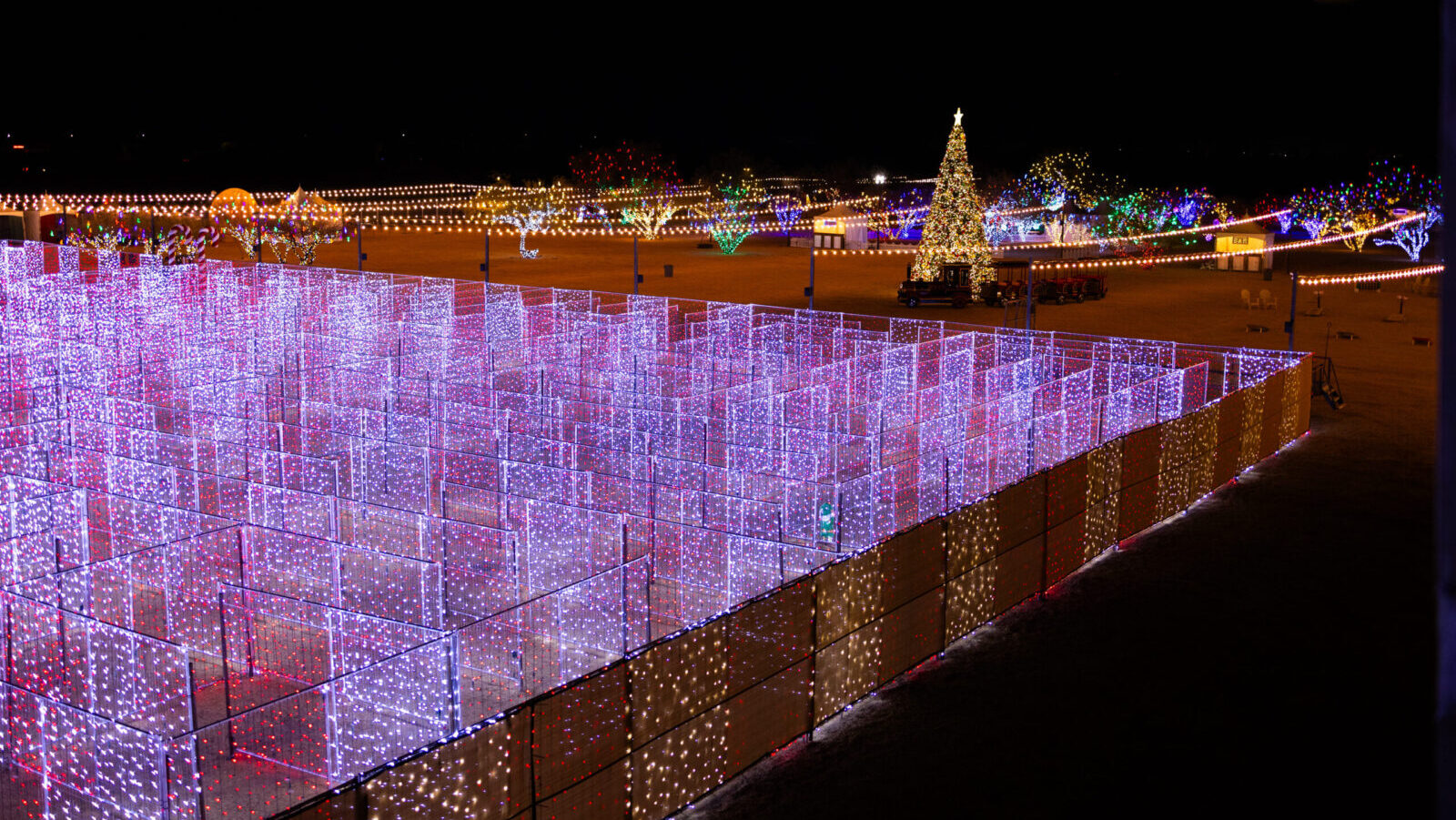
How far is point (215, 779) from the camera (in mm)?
7312

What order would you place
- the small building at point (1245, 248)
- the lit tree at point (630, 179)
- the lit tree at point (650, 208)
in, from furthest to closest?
the lit tree at point (630, 179), the lit tree at point (650, 208), the small building at point (1245, 248)

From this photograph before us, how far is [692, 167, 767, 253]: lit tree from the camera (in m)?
47.4

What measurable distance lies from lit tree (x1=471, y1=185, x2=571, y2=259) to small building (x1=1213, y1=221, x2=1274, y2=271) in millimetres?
24004

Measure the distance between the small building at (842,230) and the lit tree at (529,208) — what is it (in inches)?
429

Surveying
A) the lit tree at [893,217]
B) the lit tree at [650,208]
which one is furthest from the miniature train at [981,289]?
the lit tree at [650,208]

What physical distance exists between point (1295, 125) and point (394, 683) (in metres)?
111

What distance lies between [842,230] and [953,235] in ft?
59.4

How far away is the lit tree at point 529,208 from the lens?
53.2 meters

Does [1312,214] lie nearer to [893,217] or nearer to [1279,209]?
[1279,209]

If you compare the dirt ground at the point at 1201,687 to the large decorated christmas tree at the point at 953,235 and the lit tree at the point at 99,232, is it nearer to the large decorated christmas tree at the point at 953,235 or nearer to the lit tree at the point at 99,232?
the large decorated christmas tree at the point at 953,235

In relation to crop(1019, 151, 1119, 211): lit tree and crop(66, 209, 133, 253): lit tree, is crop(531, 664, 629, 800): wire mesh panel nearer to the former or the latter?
crop(66, 209, 133, 253): lit tree

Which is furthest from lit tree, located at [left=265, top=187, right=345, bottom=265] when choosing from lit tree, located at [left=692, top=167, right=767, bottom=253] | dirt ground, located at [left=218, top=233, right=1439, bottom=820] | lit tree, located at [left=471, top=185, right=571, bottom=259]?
dirt ground, located at [left=218, top=233, right=1439, bottom=820]

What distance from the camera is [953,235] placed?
3303 cm

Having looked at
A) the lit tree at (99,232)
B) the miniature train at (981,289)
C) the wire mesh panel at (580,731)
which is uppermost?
the lit tree at (99,232)
